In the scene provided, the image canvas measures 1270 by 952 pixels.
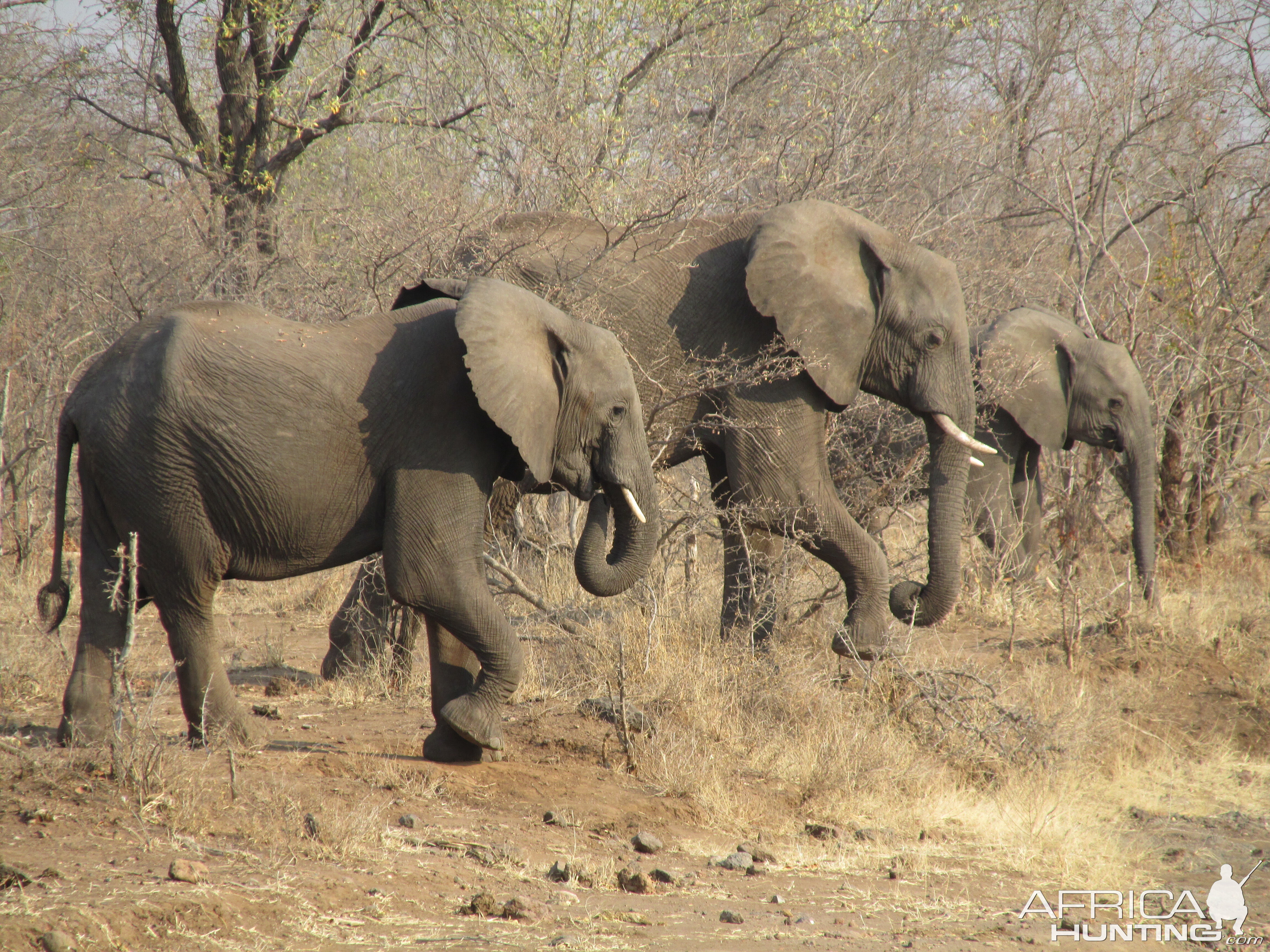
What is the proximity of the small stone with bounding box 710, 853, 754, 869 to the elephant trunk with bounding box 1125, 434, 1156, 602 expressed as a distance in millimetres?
5550

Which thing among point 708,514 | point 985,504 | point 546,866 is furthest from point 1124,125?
point 546,866

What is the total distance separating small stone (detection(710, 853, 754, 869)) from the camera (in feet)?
16.0

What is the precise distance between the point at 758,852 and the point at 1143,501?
232 inches

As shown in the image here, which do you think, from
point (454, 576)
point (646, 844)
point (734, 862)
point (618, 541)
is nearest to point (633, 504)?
point (618, 541)

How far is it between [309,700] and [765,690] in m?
2.56

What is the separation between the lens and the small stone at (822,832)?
5.36m

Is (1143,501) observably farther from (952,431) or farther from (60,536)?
(60,536)

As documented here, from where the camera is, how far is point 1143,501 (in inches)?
380

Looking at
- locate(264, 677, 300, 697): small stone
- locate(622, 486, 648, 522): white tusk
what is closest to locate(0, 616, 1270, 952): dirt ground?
locate(264, 677, 300, 697): small stone

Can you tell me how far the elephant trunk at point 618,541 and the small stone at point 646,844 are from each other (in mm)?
1167

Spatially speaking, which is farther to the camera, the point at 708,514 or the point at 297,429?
the point at 708,514

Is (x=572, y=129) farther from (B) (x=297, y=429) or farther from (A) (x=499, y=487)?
(B) (x=297, y=429)

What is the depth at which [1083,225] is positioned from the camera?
11188 millimetres

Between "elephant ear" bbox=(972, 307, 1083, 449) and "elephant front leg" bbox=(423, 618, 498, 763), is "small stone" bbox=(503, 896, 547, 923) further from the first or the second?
"elephant ear" bbox=(972, 307, 1083, 449)
